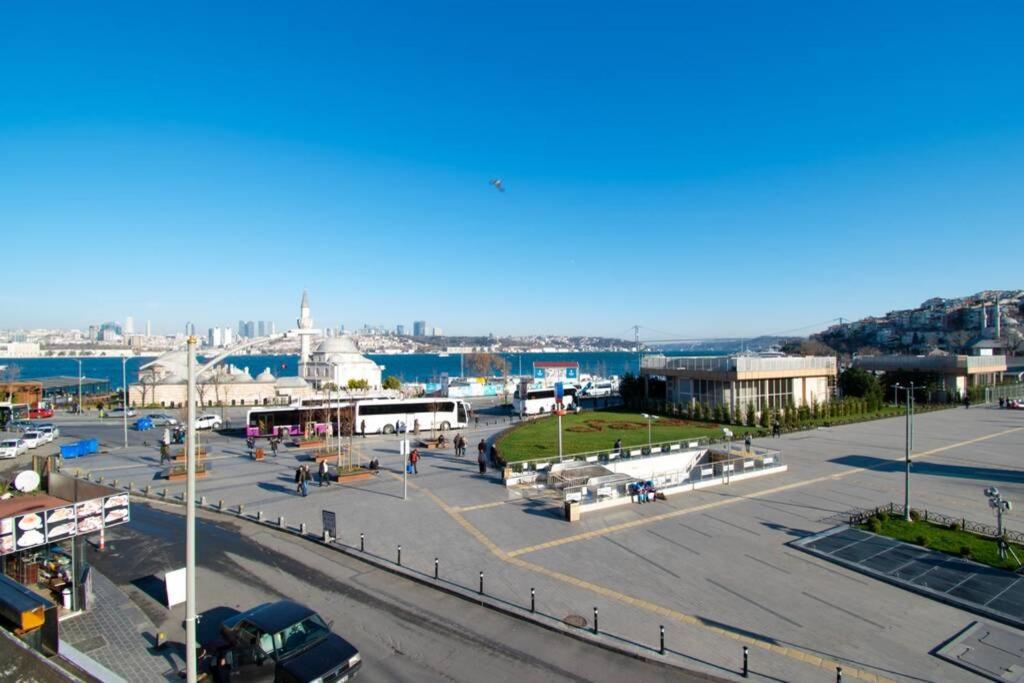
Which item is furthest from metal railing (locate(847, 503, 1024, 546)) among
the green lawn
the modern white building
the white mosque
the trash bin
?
the white mosque

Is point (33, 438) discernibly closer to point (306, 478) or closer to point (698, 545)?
point (306, 478)

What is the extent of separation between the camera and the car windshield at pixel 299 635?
10.6 metres

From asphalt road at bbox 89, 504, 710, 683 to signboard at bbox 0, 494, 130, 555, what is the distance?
8.47 feet

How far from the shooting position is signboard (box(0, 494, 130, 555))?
11.9 m

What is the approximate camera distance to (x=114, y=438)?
39594 mm

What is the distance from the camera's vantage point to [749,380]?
4619 centimetres

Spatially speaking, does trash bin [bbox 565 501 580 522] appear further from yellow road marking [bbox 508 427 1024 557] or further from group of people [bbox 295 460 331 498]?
group of people [bbox 295 460 331 498]

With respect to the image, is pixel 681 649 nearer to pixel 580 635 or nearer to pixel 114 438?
pixel 580 635

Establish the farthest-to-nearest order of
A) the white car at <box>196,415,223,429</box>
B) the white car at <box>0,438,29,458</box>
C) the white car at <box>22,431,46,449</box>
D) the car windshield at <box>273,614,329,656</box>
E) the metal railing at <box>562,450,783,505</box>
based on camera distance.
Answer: the white car at <box>196,415,223,429</box> < the white car at <box>22,431,46,449</box> < the white car at <box>0,438,29,458</box> < the metal railing at <box>562,450,783,505</box> < the car windshield at <box>273,614,329,656</box>

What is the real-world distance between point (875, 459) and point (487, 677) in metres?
29.3

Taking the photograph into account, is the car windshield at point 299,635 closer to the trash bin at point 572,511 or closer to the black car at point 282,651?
the black car at point 282,651

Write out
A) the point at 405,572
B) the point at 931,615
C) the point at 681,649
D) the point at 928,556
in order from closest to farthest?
the point at 681,649
the point at 931,615
the point at 405,572
the point at 928,556

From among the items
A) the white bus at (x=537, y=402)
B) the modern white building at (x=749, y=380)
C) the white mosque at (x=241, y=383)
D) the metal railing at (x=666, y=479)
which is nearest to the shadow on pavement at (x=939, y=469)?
the metal railing at (x=666, y=479)

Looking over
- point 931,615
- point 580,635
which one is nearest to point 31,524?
point 580,635
